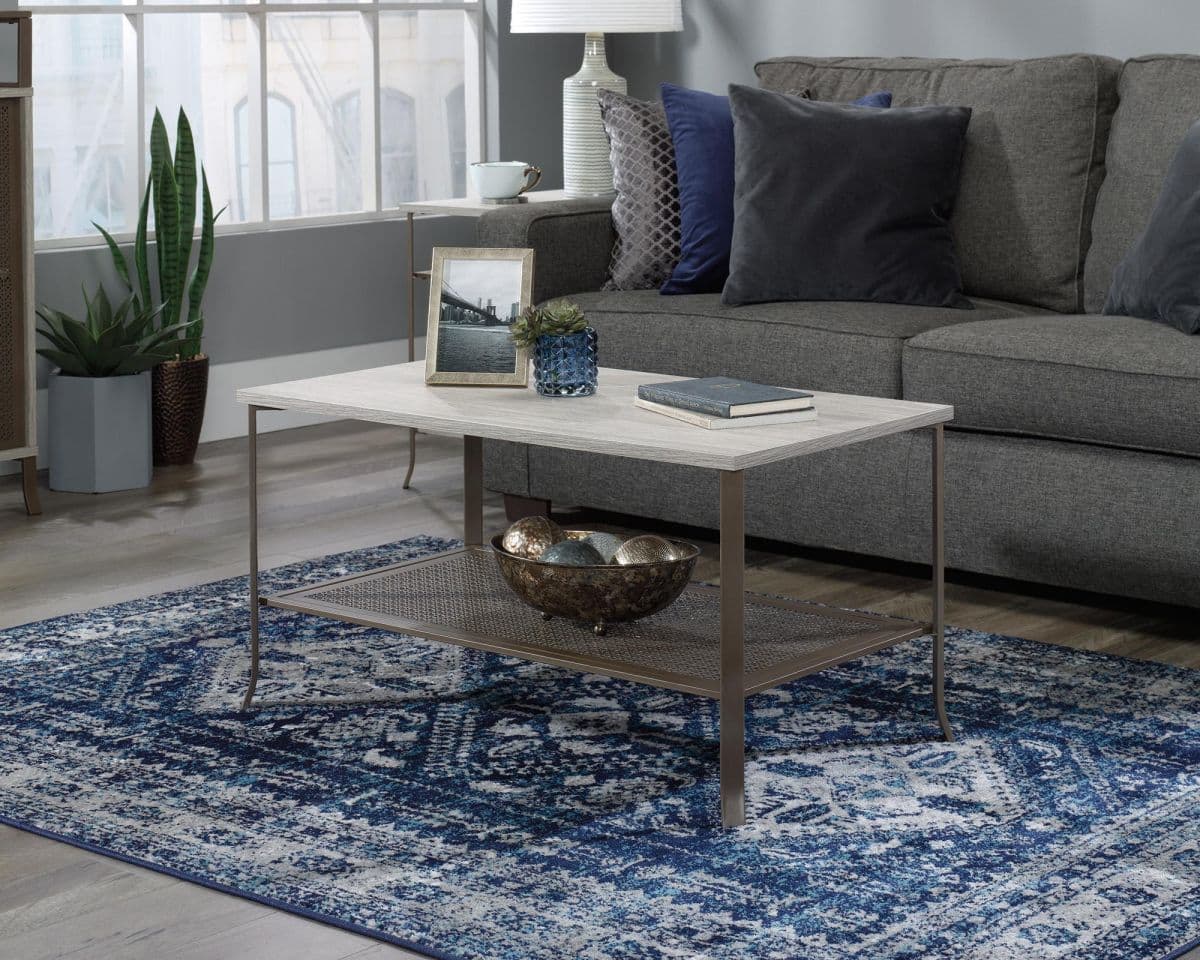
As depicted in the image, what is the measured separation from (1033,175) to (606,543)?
1.67 m

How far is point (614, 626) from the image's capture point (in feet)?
8.07

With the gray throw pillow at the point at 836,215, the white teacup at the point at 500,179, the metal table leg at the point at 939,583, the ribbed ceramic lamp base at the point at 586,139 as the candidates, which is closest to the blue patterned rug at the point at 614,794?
the metal table leg at the point at 939,583

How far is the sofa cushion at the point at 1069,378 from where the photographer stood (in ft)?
9.57

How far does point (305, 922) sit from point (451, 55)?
12.4ft

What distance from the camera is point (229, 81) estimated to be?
472 centimetres

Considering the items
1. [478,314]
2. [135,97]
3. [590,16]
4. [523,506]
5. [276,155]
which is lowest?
[523,506]

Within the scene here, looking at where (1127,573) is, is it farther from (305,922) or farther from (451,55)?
(451,55)

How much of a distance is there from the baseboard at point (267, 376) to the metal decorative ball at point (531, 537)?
2.35 m

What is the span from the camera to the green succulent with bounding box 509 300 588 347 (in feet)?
8.35

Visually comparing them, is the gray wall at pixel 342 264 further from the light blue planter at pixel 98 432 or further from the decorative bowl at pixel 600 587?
the decorative bowl at pixel 600 587

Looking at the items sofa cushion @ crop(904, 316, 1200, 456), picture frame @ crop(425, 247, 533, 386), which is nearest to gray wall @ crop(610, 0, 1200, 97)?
sofa cushion @ crop(904, 316, 1200, 456)

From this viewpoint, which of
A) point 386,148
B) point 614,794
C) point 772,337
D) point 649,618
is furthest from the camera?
point 386,148

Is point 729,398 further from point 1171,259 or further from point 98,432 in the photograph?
point 98,432

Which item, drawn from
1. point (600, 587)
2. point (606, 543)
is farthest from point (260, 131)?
point (600, 587)
